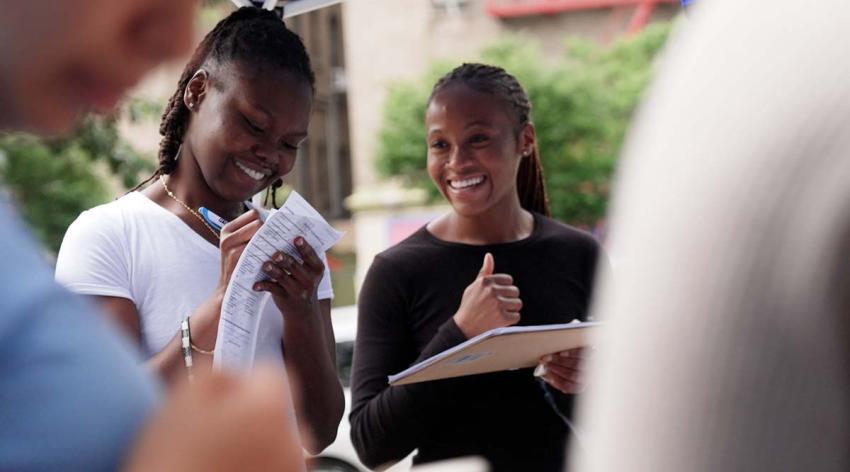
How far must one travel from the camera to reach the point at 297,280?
1993 mm

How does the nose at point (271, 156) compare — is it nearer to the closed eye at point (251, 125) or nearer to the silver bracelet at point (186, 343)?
the closed eye at point (251, 125)

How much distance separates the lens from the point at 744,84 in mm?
667

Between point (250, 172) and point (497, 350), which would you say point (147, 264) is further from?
point (497, 350)

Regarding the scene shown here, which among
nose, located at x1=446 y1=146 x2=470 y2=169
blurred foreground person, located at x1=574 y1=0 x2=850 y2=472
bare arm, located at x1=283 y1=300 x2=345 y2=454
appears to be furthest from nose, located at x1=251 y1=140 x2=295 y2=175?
blurred foreground person, located at x1=574 y1=0 x2=850 y2=472

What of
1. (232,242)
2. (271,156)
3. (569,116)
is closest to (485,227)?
(271,156)

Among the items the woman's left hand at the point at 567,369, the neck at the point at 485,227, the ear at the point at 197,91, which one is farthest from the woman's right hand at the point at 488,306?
the ear at the point at 197,91

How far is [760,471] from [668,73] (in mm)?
259

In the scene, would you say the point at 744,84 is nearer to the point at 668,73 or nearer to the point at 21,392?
the point at 668,73

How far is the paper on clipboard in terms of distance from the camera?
211 centimetres

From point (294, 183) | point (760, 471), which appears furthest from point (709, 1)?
point (294, 183)

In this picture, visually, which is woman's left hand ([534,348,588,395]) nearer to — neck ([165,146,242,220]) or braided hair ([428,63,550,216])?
braided hair ([428,63,550,216])

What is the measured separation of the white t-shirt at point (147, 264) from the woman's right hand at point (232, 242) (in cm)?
9

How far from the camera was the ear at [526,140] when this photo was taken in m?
2.86

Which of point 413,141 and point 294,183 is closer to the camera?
point 413,141
